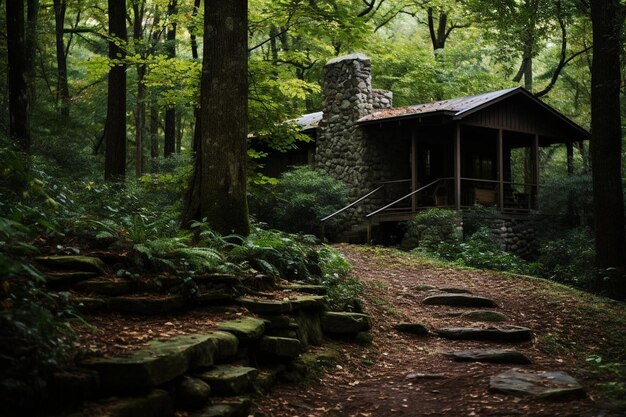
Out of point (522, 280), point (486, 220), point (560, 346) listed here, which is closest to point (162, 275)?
point (560, 346)

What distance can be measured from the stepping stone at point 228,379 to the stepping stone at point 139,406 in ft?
1.72

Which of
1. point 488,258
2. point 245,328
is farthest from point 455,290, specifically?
point 245,328

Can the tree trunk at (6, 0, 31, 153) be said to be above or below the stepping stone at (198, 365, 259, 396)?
above

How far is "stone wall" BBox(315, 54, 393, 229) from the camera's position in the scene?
778 inches

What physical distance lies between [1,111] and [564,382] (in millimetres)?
14872

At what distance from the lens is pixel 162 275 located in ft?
17.4

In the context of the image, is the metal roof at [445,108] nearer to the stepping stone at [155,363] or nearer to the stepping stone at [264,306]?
the stepping stone at [264,306]

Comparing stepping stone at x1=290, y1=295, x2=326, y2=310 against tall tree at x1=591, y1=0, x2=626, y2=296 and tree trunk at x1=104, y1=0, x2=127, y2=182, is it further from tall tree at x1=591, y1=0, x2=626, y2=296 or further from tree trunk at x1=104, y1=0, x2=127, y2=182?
tree trunk at x1=104, y1=0, x2=127, y2=182

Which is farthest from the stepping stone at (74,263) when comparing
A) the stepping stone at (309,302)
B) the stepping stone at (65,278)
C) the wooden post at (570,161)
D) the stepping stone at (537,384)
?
the wooden post at (570,161)

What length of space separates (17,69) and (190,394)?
27.8 ft

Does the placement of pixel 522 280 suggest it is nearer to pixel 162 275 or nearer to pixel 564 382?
pixel 564 382

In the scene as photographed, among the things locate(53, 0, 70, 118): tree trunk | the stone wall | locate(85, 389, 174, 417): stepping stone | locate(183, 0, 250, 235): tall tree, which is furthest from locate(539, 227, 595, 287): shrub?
locate(53, 0, 70, 118): tree trunk

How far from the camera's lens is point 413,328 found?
7875 millimetres

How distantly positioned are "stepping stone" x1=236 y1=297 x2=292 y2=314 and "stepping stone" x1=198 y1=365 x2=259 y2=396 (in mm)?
1089
